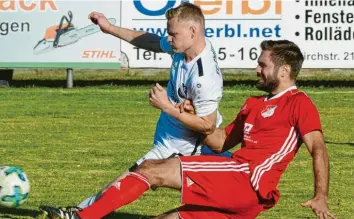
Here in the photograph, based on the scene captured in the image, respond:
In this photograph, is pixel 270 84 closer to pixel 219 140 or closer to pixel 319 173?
pixel 219 140

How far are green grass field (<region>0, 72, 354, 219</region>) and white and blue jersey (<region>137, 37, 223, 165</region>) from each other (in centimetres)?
118

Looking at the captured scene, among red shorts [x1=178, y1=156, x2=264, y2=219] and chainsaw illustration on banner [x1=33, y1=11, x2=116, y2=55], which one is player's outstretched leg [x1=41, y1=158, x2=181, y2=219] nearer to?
red shorts [x1=178, y1=156, x2=264, y2=219]

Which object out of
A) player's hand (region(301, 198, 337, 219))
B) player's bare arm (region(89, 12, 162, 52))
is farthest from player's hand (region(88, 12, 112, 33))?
player's hand (region(301, 198, 337, 219))

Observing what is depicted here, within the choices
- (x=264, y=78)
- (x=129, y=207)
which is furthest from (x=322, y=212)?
(x=129, y=207)

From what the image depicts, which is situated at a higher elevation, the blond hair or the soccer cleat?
the blond hair

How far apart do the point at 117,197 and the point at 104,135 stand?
27.0 feet

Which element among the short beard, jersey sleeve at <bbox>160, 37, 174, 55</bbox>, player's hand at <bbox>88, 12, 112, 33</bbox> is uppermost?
player's hand at <bbox>88, 12, 112, 33</bbox>

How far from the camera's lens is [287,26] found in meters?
22.2

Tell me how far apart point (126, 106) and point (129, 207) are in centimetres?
927

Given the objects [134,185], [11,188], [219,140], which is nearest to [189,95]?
[219,140]

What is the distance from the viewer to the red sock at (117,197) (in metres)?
7.79

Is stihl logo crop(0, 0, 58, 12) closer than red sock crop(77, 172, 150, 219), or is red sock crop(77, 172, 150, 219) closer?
red sock crop(77, 172, 150, 219)

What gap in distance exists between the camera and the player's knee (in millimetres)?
7734

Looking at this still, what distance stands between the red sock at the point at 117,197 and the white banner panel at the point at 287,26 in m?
14.4
